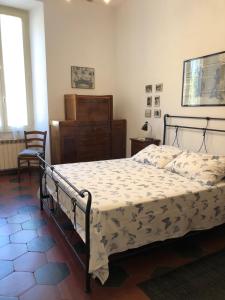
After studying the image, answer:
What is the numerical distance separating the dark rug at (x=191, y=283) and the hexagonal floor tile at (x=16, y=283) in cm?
84

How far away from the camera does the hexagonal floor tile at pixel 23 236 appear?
2387 mm

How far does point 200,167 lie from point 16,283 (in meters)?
1.92

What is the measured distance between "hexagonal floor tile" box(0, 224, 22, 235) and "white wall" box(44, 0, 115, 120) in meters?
2.16

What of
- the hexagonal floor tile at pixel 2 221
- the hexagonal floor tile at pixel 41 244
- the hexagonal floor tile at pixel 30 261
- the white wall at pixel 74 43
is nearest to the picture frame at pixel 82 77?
the white wall at pixel 74 43

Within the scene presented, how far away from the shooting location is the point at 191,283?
1.81m

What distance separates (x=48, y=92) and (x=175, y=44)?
87.4 inches

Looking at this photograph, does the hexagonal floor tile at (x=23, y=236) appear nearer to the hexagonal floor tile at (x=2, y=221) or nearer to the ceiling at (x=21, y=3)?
the hexagonal floor tile at (x=2, y=221)

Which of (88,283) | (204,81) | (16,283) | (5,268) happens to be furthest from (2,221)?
(204,81)

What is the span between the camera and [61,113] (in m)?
4.39

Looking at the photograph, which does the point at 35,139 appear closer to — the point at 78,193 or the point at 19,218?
the point at 19,218

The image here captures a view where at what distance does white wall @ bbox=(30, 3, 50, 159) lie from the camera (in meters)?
4.15

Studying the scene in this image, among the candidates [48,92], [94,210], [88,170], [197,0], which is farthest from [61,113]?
[94,210]

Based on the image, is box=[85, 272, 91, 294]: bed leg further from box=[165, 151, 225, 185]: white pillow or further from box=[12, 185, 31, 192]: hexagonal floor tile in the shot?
box=[12, 185, 31, 192]: hexagonal floor tile

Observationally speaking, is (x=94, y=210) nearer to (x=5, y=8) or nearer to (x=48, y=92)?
(x=48, y=92)
